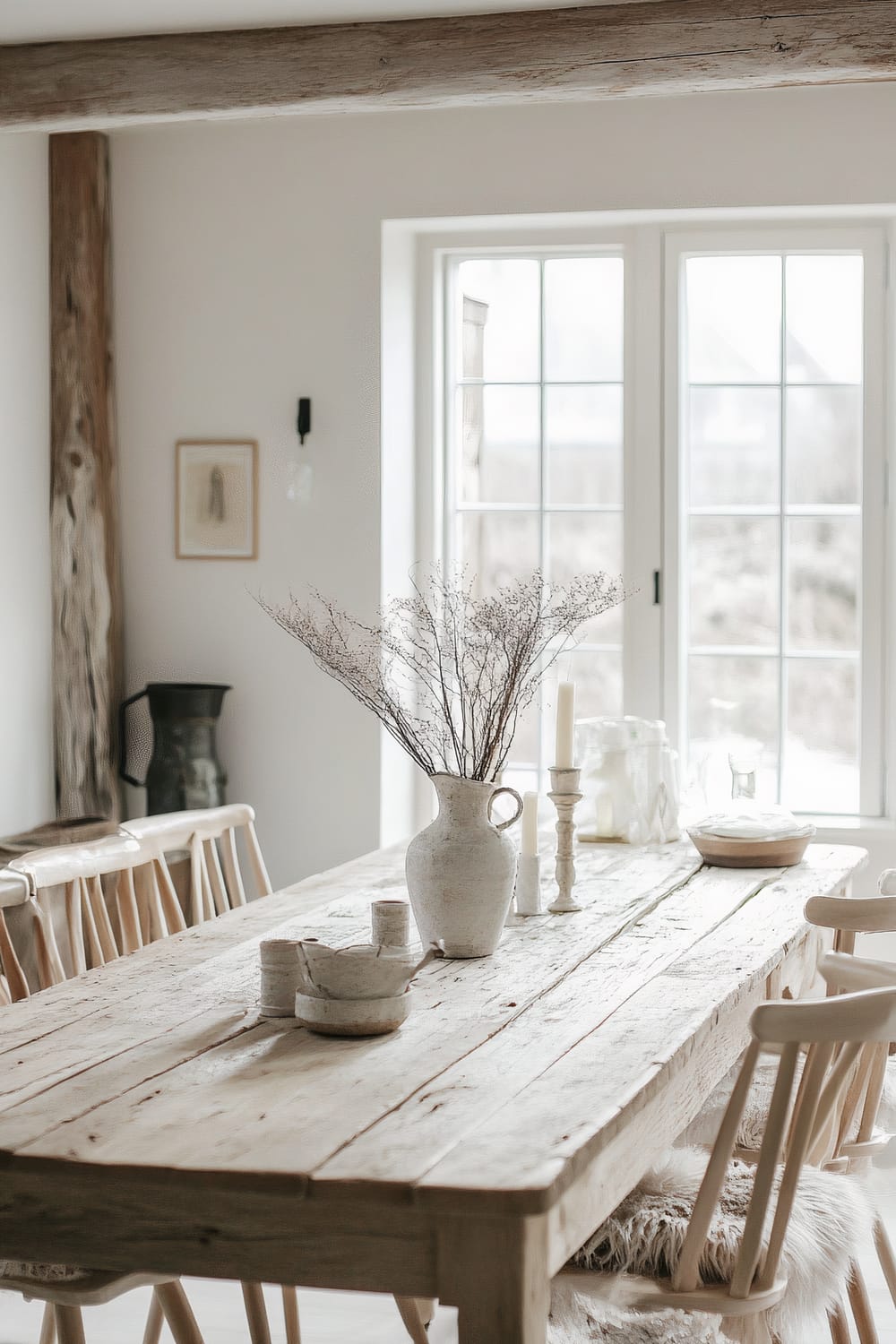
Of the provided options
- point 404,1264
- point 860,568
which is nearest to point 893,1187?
point 860,568

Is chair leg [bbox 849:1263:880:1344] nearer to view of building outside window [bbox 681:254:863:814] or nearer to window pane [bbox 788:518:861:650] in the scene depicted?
view of building outside window [bbox 681:254:863:814]

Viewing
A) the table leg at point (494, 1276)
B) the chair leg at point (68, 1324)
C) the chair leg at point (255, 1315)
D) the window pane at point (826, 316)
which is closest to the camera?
the table leg at point (494, 1276)

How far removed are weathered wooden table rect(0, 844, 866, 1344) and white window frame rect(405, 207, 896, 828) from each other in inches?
86.3

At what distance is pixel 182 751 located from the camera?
15.0ft

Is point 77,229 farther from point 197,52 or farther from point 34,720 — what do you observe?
point 34,720

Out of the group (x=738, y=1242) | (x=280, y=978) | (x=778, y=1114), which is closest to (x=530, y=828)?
(x=280, y=978)

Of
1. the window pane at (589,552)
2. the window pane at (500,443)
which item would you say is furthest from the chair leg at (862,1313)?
the window pane at (500,443)

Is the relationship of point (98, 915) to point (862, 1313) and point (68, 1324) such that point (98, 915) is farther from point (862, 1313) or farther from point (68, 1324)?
point (862, 1313)

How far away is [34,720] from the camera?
4.63m

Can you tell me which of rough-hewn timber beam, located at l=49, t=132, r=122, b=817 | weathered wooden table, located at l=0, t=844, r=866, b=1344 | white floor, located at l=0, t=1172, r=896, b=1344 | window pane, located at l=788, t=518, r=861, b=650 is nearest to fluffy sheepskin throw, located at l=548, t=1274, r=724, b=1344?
weathered wooden table, located at l=0, t=844, r=866, b=1344

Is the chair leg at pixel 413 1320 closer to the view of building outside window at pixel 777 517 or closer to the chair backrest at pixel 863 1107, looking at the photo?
the chair backrest at pixel 863 1107

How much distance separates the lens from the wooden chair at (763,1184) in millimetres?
1740

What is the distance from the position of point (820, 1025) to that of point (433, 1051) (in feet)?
1.57

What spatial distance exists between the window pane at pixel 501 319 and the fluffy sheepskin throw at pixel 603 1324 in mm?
3338
